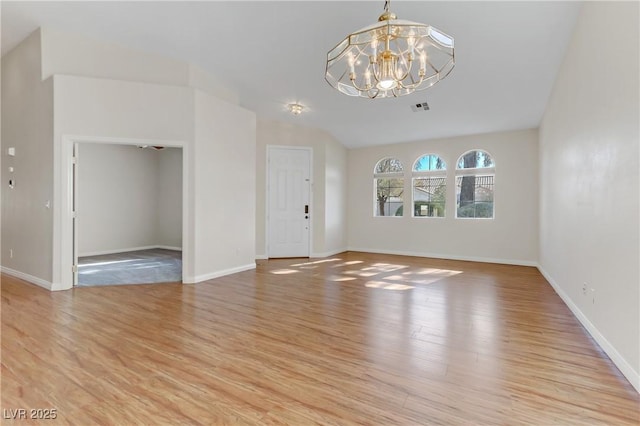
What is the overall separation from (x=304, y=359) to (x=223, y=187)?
3509mm

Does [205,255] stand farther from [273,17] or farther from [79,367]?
→ [273,17]

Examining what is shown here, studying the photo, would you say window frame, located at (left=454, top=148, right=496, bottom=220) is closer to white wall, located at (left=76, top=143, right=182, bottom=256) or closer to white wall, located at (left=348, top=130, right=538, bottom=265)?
white wall, located at (left=348, top=130, right=538, bottom=265)

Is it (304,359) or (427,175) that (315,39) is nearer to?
(304,359)

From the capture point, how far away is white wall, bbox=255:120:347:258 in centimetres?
701

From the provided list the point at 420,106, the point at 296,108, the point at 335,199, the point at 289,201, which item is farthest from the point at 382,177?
the point at 296,108

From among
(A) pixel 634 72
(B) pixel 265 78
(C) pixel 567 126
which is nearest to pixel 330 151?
(B) pixel 265 78

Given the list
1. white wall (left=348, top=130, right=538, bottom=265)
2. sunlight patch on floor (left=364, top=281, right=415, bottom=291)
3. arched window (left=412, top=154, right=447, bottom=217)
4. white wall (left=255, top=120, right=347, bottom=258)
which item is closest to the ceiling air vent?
white wall (left=348, top=130, right=538, bottom=265)

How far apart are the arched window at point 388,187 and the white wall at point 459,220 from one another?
0.14 meters

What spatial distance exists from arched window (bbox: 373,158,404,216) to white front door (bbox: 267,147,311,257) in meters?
1.95

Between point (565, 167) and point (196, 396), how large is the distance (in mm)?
4566

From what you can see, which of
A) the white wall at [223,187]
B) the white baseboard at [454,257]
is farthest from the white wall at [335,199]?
the white wall at [223,187]

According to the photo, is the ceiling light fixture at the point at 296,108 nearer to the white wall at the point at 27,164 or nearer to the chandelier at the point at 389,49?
the chandelier at the point at 389,49

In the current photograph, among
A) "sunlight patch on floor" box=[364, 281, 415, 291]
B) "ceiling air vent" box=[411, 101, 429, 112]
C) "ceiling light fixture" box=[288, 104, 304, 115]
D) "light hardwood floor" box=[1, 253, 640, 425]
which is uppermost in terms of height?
"ceiling light fixture" box=[288, 104, 304, 115]

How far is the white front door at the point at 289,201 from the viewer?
7.10 meters
